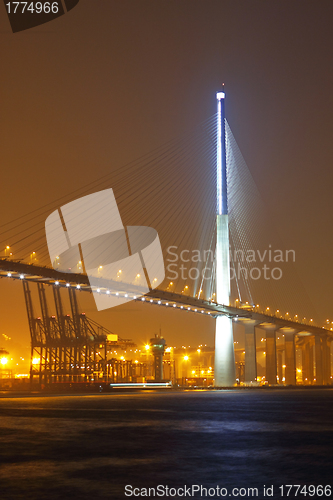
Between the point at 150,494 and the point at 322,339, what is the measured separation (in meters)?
129

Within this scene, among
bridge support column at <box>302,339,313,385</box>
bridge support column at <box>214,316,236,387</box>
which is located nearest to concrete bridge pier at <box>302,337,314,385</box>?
bridge support column at <box>302,339,313,385</box>

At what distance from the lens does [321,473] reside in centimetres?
990

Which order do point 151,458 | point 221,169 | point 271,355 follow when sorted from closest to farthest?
point 151,458 → point 221,169 → point 271,355

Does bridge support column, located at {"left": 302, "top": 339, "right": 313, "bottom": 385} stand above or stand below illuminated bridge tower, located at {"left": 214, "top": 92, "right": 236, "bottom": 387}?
below

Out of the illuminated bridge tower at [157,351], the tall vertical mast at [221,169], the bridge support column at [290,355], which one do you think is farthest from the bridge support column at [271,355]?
the tall vertical mast at [221,169]

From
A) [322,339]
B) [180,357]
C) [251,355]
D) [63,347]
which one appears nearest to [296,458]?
[251,355]

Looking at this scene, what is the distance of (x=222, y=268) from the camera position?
6775cm

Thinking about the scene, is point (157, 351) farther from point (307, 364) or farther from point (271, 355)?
point (307, 364)

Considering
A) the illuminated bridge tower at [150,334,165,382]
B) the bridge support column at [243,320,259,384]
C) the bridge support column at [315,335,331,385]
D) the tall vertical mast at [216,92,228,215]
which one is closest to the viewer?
the tall vertical mast at [216,92,228,215]

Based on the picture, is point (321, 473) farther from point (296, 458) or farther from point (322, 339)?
point (322, 339)

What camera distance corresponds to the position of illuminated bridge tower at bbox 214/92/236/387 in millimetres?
68000

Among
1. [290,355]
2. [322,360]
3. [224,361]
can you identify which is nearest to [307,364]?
[322,360]

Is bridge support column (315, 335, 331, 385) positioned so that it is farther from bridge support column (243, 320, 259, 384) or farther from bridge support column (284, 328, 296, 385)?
bridge support column (243, 320, 259, 384)

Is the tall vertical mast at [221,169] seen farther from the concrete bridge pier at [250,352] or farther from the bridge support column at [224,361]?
the concrete bridge pier at [250,352]
